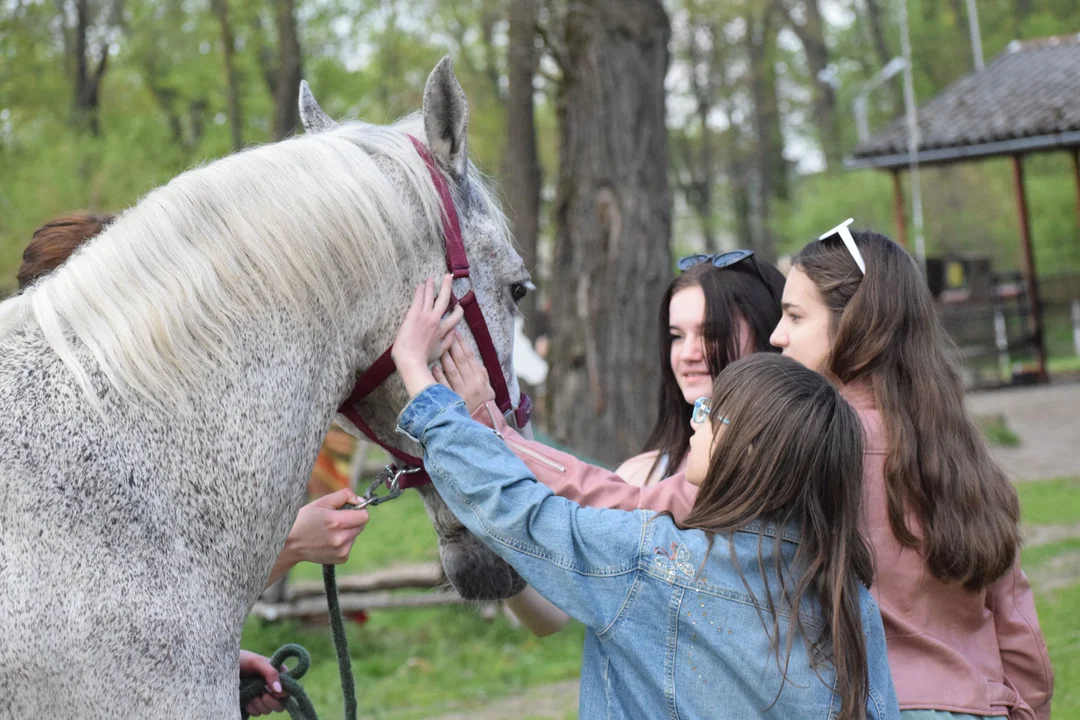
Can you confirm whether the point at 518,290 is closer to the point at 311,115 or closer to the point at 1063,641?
the point at 311,115

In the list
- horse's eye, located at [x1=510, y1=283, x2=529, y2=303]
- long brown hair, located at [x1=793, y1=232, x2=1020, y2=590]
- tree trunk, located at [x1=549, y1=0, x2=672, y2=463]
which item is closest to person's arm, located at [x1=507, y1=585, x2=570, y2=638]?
horse's eye, located at [x1=510, y1=283, x2=529, y2=303]

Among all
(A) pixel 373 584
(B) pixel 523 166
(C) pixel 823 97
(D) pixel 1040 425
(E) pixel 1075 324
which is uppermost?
(C) pixel 823 97

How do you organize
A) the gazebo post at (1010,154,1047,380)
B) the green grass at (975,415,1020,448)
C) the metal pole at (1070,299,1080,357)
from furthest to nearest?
1. the metal pole at (1070,299,1080,357)
2. the gazebo post at (1010,154,1047,380)
3. the green grass at (975,415,1020,448)

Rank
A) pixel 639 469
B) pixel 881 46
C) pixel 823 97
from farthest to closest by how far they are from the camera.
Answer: pixel 881 46
pixel 823 97
pixel 639 469

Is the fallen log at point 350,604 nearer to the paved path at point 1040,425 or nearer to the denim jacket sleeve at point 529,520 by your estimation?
the denim jacket sleeve at point 529,520

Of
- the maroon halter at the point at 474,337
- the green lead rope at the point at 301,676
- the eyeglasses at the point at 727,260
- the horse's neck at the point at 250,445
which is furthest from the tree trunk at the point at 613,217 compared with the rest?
the horse's neck at the point at 250,445

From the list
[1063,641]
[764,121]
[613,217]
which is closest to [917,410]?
[1063,641]

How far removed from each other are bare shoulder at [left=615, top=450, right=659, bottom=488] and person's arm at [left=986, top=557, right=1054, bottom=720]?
0.82 metres

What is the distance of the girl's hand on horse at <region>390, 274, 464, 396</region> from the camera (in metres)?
1.69

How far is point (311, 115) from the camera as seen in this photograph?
2.06 meters

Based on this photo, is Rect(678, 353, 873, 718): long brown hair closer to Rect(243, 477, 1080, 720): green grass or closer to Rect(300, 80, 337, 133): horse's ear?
Rect(300, 80, 337, 133): horse's ear

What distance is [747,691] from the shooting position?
162 centimetres

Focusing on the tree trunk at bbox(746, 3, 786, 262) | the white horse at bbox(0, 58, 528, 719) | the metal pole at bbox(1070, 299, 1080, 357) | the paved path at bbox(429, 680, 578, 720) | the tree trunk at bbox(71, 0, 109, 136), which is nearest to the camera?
the white horse at bbox(0, 58, 528, 719)

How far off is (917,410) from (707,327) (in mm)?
607
